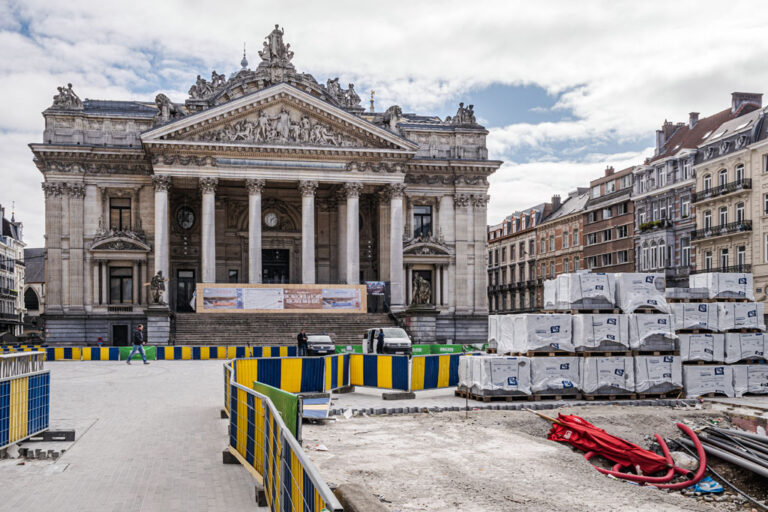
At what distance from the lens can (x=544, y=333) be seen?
70.2 feet

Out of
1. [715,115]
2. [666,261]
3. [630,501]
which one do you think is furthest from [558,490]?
[715,115]

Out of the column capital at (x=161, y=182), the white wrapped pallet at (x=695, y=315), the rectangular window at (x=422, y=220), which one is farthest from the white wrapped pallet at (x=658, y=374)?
the column capital at (x=161, y=182)

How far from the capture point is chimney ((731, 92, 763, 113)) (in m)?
60.5

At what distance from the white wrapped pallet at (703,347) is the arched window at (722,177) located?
35795 millimetres

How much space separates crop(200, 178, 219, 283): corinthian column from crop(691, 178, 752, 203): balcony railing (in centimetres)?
3460

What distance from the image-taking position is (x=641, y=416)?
59.0ft

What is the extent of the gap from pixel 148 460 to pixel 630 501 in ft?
24.9

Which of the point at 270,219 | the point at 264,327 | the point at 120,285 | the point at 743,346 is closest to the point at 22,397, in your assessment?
the point at 743,346

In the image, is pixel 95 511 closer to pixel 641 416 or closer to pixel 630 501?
pixel 630 501

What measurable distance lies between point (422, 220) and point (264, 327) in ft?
50.7

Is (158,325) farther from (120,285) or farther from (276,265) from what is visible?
(276,265)

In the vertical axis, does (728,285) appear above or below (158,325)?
above

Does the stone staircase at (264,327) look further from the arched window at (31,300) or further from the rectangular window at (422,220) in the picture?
the arched window at (31,300)

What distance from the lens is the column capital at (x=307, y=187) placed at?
49750 mm
